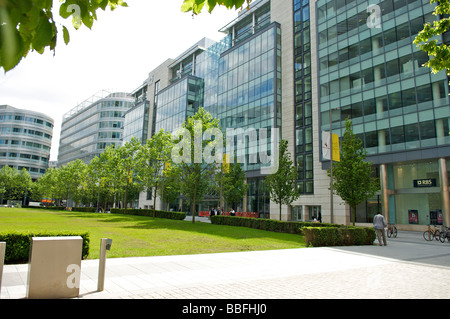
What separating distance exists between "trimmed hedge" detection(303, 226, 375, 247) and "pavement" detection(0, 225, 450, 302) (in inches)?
183

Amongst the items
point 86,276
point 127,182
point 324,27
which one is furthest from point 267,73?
point 86,276

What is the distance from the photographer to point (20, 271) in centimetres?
769

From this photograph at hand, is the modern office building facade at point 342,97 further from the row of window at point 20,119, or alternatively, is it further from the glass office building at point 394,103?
the row of window at point 20,119

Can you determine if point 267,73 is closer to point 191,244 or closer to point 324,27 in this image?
point 324,27

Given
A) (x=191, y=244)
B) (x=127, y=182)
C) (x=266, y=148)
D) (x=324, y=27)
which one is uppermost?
(x=324, y=27)

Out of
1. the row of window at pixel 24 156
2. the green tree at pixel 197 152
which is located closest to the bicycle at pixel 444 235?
the green tree at pixel 197 152

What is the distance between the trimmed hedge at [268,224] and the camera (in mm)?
22125

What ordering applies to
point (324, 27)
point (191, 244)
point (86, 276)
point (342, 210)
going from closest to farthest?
point (86, 276), point (191, 244), point (342, 210), point (324, 27)

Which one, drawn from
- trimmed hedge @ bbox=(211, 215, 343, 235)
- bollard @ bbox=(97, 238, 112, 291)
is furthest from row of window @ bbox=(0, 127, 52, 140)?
bollard @ bbox=(97, 238, 112, 291)

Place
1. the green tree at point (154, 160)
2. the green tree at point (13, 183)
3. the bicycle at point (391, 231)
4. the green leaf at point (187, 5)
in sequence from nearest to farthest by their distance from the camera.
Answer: the green leaf at point (187, 5), the bicycle at point (391, 231), the green tree at point (154, 160), the green tree at point (13, 183)

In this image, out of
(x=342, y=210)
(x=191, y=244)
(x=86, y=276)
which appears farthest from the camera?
(x=342, y=210)

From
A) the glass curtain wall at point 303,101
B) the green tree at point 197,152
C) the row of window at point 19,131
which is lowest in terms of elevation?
the green tree at point 197,152

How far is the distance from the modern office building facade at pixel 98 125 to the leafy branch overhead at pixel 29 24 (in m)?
102

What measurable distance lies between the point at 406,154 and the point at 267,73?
76.0 feet
